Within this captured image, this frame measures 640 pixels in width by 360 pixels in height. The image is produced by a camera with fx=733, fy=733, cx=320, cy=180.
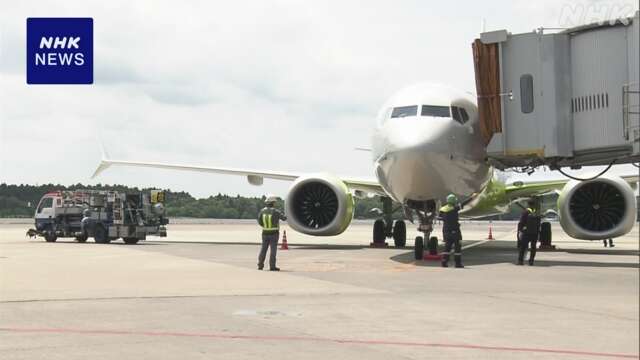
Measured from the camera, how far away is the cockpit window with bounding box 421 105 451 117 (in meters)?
16.7

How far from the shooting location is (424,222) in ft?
56.9

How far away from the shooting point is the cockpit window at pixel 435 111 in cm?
1672

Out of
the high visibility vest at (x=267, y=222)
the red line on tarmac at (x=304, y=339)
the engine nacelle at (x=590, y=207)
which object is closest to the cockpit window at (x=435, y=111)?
the high visibility vest at (x=267, y=222)

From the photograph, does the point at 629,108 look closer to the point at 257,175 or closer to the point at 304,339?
the point at 304,339

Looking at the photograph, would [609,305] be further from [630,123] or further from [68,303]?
[68,303]

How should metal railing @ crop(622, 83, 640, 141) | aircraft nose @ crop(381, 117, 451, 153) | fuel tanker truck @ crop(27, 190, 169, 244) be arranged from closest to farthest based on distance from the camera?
metal railing @ crop(622, 83, 640, 141), aircraft nose @ crop(381, 117, 451, 153), fuel tanker truck @ crop(27, 190, 169, 244)

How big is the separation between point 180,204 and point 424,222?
2739 inches

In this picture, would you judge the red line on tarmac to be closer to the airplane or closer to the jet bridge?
the jet bridge

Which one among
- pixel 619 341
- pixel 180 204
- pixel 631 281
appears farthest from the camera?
pixel 180 204

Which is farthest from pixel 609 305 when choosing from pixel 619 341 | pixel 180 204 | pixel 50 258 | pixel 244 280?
pixel 180 204

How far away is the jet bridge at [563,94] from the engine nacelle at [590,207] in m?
6.01

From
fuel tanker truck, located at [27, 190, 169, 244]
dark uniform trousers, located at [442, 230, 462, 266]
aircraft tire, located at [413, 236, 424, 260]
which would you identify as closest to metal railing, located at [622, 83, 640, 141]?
dark uniform trousers, located at [442, 230, 462, 266]

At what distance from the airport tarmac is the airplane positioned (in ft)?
7.28

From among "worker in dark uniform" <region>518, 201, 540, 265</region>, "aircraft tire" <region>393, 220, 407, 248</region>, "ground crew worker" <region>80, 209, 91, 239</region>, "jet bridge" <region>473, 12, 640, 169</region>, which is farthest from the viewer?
"ground crew worker" <region>80, 209, 91, 239</region>
